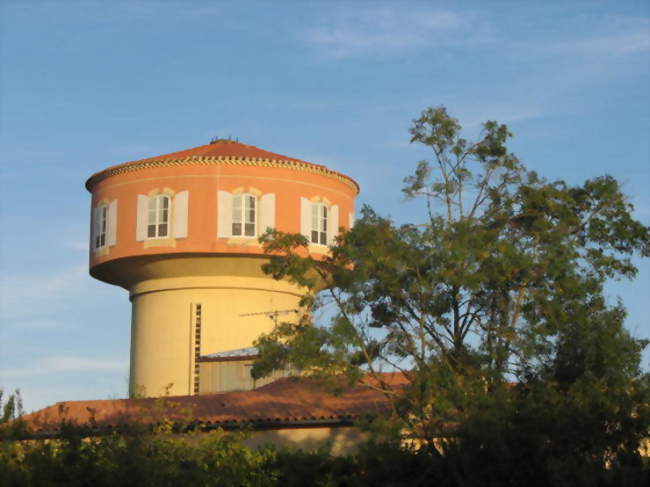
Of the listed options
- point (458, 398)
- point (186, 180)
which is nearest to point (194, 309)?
point (186, 180)

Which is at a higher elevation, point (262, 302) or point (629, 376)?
point (262, 302)

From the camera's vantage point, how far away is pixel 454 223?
22.4 m

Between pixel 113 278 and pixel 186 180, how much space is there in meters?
4.32

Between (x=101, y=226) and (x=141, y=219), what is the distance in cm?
174

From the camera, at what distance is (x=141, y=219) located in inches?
1325

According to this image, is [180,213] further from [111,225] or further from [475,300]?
[475,300]

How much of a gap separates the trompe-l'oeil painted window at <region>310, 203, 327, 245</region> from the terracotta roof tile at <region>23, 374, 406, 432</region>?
5252mm

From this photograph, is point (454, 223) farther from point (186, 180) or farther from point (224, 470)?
point (186, 180)

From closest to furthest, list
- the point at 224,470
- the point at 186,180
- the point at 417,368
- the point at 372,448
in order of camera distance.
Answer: the point at 372,448
the point at 224,470
the point at 417,368
the point at 186,180

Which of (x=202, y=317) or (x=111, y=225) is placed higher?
(x=111, y=225)

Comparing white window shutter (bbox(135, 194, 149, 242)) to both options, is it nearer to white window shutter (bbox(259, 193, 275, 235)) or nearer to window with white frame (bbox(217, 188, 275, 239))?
window with white frame (bbox(217, 188, 275, 239))

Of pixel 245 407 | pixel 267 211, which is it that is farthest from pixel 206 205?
pixel 245 407

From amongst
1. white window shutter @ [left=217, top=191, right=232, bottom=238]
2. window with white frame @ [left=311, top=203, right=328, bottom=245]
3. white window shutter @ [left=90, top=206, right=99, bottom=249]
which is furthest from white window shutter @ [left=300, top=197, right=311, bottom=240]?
white window shutter @ [left=90, top=206, right=99, bottom=249]

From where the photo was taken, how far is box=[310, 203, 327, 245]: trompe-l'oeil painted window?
34.5 metres
